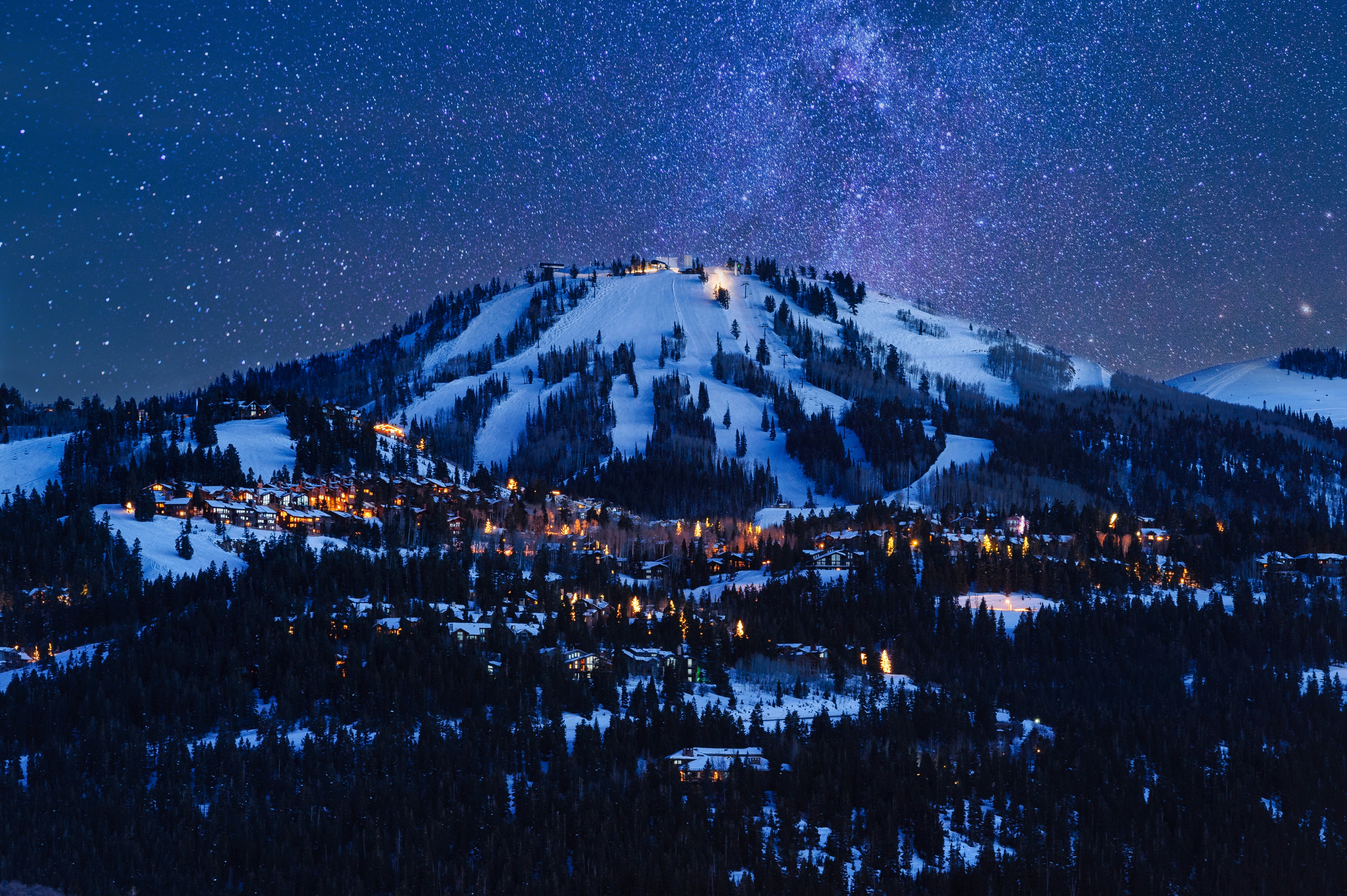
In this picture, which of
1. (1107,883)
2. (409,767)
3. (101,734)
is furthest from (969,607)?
(101,734)

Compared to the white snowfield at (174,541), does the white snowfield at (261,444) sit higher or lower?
higher

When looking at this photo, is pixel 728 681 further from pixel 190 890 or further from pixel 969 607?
pixel 190 890

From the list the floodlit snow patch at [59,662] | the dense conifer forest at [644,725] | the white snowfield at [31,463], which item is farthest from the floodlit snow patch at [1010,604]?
the white snowfield at [31,463]

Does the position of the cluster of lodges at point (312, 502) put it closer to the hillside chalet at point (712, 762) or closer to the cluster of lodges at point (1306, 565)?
the hillside chalet at point (712, 762)

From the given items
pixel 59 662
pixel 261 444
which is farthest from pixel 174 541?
pixel 261 444

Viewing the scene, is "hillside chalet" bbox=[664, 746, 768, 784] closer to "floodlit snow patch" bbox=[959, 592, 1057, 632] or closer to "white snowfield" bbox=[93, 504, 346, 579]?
"floodlit snow patch" bbox=[959, 592, 1057, 632]

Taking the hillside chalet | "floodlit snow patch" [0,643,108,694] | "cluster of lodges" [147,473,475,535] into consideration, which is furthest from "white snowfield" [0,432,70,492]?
the hillside chalet
